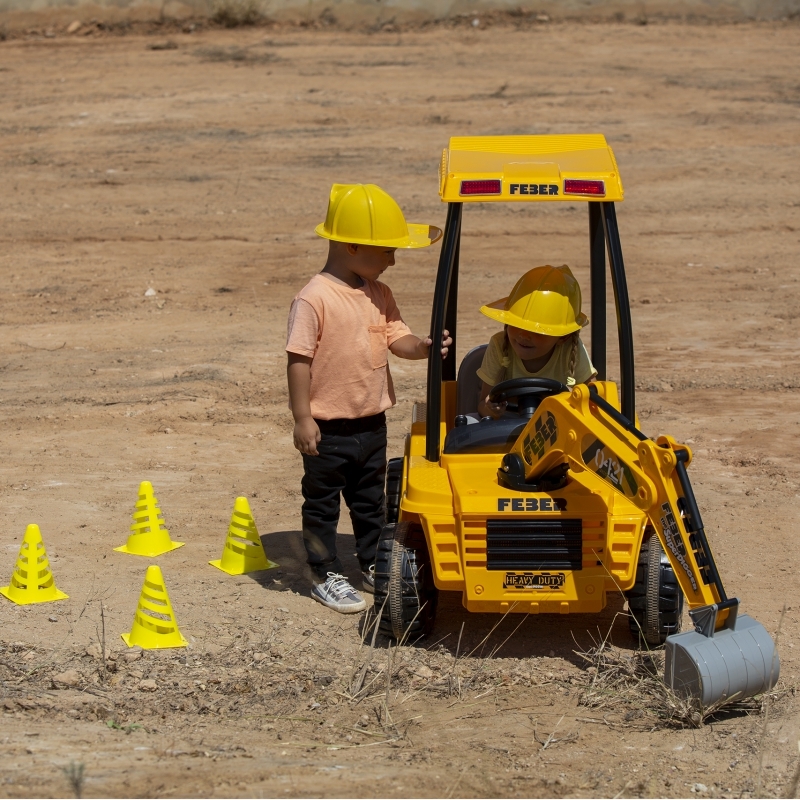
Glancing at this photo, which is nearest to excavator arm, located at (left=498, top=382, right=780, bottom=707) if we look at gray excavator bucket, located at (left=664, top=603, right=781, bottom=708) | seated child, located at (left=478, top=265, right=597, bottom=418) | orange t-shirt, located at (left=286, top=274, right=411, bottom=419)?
gray excavator bucket, located at (left=664, top=603, right=781, bottom=708)

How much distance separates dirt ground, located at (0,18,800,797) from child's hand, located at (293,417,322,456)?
77cm

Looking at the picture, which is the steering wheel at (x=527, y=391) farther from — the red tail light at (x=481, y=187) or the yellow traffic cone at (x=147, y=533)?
the yellow traffic cone at (x=147, y=533)

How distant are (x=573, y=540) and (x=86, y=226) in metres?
9.53

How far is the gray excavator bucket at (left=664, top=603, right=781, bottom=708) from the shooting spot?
381cm

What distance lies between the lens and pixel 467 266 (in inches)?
454

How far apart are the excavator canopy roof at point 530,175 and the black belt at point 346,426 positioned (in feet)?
3.60

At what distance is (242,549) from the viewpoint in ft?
18.2

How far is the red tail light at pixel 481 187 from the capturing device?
454 cm

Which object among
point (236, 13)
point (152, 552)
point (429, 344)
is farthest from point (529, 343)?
point (236, 13)

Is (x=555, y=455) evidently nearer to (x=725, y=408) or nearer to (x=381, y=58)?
(x=725, y=408)

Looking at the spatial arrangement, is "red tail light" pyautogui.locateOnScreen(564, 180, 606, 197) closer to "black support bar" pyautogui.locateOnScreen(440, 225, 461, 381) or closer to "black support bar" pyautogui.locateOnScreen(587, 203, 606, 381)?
"black support bar" pyautogui.locateOnScreen(587, 203, 606, 381)

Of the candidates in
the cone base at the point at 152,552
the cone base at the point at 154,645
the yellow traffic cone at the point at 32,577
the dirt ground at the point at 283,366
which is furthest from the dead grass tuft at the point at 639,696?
the yellow traffic cone at the point at 32,577

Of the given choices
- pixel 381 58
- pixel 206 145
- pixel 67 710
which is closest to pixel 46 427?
pixel 67 710

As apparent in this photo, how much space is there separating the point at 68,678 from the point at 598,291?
295 centimetres
